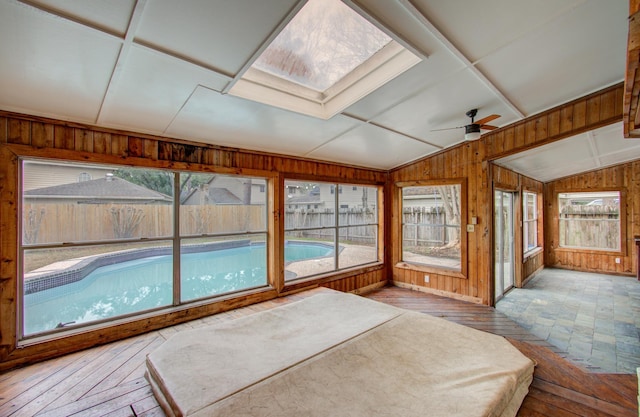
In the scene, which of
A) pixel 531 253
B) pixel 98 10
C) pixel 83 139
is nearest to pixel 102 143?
pixel 83 139

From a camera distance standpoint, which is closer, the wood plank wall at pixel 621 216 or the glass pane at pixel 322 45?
the glass pane at pixel 322 45

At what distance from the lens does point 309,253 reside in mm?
7148

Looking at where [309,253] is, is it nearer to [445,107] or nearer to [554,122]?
[445,107]

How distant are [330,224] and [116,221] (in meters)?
3.30

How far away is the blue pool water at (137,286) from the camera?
2740mm

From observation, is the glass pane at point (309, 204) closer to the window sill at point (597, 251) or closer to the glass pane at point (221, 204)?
the glass pane at point (221, 204)

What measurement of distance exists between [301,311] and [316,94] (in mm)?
2457

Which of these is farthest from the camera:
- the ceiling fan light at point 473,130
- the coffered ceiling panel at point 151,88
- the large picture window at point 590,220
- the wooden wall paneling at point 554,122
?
the large picture window at point 590,220

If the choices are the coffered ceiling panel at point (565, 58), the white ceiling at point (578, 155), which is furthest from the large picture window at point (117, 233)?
the white ceiling at point (578, 155)

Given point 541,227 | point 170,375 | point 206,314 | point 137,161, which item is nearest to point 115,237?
point 137,161

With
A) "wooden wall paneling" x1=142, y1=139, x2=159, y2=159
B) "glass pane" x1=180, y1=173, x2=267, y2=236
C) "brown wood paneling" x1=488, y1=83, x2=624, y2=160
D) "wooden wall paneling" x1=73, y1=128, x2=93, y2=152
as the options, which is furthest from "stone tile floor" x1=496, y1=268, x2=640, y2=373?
"wooden wall paneling" x1=73, y1=128, x2=93, y2=152

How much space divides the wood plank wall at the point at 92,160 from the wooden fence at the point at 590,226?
8.27 meters

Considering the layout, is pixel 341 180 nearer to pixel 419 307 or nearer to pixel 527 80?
pixel 419 307

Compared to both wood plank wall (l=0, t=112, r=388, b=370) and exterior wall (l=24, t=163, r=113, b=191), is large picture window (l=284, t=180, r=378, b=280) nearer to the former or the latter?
wood plank wall (l=0, t=112, r=388, b=370)
